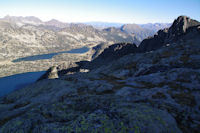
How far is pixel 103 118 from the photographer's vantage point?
35.8ft

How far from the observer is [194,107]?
13562 mm

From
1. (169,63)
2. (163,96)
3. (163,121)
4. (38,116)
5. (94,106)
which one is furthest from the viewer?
(169,63)

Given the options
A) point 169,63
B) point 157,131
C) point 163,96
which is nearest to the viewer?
point 157,131

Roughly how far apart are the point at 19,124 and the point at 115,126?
28.3 feet

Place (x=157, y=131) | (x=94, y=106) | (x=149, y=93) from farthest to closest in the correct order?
1. (x=149, y=93)
2. (x=94, y=106)
3. (x=157, y=131)

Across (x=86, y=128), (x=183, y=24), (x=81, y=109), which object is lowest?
(x=81, y=109)

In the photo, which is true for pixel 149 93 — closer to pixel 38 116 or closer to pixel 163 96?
pixel 163 96

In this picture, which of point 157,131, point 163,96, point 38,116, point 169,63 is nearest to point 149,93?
point 163,96

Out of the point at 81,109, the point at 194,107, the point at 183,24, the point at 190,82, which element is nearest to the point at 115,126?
the point at 81,109

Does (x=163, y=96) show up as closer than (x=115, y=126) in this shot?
No

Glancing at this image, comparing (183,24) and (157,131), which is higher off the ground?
(183,24)

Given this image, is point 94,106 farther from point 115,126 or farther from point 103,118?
point 115,126

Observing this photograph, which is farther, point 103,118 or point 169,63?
point 169,63

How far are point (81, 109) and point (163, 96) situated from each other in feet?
34.6
